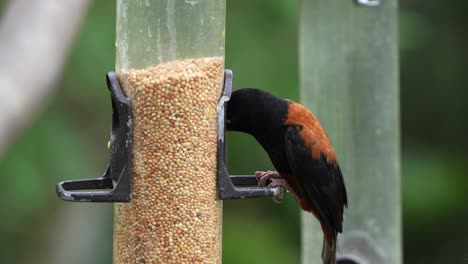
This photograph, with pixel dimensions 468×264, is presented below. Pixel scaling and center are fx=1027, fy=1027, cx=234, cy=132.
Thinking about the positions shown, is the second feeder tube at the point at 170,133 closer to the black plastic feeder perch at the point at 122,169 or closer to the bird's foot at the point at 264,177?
the black plastic feeder perch at the point at 122,169

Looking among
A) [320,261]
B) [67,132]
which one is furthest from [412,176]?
[320,261]

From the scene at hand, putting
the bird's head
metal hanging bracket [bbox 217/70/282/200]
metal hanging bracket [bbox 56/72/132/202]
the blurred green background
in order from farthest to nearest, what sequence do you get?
1. the blurred green background
2. the bird's head
3. metal hanging bracket [bbox 217/70/282/200]
4. metal hanging bracket [bbox 56/72/132/202]

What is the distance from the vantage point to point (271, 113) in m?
5.03

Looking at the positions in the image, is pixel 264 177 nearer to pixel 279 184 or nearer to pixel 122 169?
pixel 279 184

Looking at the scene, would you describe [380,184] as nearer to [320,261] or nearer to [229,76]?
[320,261]

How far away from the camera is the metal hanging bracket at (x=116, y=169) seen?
12.9ft

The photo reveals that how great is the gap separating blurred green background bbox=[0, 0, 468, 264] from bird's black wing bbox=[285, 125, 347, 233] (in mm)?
2963

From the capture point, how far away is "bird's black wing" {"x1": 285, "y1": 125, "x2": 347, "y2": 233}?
16.3 feet

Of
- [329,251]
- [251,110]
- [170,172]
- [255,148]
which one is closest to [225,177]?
[170,172]

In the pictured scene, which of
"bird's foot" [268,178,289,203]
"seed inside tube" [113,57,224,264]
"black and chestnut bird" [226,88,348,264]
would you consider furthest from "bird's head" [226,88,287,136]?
"seed inside tube" [113,57,224,264]

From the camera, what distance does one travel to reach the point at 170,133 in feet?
13.2

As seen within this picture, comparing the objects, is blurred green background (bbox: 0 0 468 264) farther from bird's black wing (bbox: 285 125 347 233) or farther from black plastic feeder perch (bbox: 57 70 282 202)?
black plastic feeder perch (bbox: 57 70 282 202)

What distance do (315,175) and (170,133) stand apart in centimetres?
124

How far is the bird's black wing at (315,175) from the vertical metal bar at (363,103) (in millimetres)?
142
